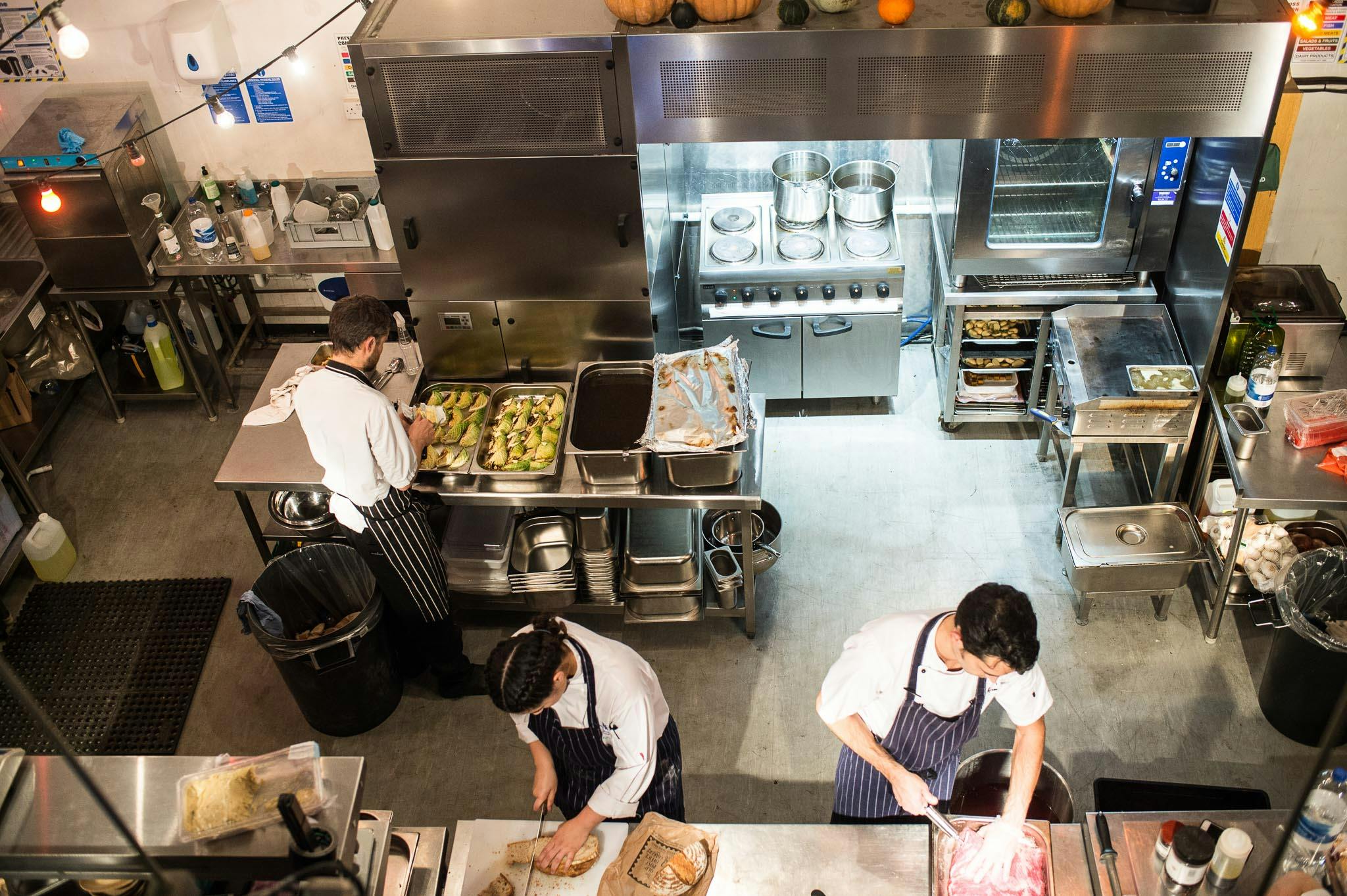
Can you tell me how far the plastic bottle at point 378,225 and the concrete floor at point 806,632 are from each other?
4.95ft

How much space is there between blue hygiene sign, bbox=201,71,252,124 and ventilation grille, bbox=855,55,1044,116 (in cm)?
335

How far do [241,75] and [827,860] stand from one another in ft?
15.6

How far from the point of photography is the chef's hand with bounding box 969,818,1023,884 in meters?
2.69

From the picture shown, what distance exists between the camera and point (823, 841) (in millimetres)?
2926

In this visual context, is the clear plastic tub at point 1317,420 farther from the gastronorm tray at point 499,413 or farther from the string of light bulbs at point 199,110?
the string of light bulbs at point 199,110

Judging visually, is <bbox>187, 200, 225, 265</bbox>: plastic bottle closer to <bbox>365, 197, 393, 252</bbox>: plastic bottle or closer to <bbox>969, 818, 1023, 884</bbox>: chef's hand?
<bbox>365, 197, 393, 252</bbox>: plastic bottle

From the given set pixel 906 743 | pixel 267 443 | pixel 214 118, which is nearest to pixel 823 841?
pixel 906 743

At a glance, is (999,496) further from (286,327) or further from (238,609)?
(286,327)

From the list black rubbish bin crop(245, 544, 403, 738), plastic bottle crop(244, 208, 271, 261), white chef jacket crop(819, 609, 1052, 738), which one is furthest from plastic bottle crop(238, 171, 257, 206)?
white chef jacket crop(819, 609, 1052, 738)

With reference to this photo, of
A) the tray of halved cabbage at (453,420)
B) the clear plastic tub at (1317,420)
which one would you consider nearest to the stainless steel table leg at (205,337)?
the tray of halved cabbage at (453,420)

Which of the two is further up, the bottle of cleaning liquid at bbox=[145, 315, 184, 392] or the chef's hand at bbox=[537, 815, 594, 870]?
the chef's hand at bbox=[537, 815, 594, 870]

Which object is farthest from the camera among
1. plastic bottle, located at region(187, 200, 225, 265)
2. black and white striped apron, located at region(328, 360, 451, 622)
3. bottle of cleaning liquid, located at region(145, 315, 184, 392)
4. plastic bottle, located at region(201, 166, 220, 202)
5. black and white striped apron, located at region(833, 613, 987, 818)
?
bottle of cleaning liquid, located at region(145, 315, 184, 392)

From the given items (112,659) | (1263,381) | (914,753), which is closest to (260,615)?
(112,659)

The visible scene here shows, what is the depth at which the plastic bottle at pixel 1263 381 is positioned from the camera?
13.9 feet
